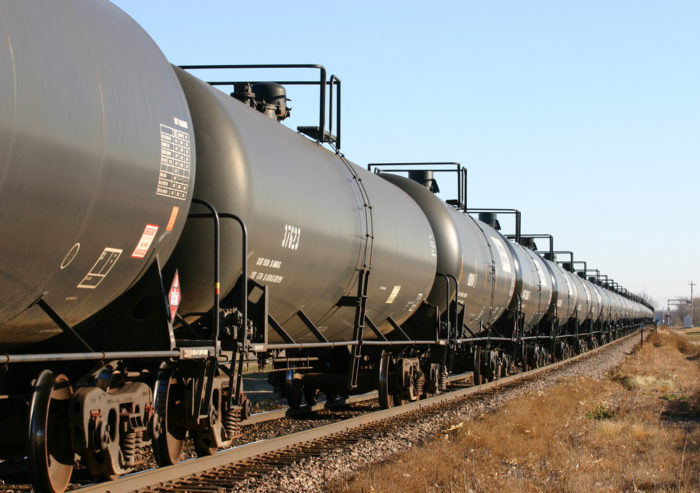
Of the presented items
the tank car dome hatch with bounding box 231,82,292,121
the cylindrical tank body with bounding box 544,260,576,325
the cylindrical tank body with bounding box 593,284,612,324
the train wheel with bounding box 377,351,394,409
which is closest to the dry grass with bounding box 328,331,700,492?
the train wheel with bounding box 377,351,394,409

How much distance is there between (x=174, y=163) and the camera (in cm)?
626

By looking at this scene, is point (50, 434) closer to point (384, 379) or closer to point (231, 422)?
point (231, 422)

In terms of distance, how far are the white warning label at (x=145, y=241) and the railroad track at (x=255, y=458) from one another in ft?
6.03

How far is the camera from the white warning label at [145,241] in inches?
235

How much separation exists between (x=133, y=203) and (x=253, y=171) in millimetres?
2065

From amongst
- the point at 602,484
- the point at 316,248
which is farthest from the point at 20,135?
the point at 602,484

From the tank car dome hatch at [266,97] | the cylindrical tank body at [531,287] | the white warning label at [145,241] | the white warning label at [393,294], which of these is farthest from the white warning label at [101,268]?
the cylindrical tank body at [531,287]

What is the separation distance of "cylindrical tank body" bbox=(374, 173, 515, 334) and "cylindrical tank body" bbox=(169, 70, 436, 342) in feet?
6.20

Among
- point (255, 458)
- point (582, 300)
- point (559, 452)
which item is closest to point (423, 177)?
point (559, 452)

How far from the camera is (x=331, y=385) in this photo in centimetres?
1231

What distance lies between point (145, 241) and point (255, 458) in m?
3.65

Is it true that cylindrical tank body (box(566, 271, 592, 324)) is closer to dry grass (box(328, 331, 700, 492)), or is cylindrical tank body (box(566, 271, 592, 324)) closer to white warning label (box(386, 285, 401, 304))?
dry grass (box(328, 331, 700, 492))

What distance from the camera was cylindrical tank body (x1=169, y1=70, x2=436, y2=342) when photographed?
23.9 feet

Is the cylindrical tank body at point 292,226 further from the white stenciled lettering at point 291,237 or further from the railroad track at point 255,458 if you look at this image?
the railroad track at point 255,458
